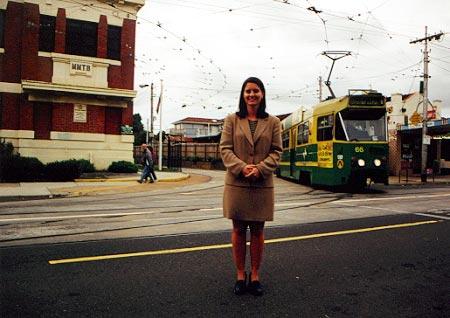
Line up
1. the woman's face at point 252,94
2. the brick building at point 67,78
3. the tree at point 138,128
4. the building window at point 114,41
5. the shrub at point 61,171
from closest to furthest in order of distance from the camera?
the woman's face at point 252,94
the shrub at point 61,171
the brick building at point 67,78
the building window at point 114,41
the tree at point 138,128

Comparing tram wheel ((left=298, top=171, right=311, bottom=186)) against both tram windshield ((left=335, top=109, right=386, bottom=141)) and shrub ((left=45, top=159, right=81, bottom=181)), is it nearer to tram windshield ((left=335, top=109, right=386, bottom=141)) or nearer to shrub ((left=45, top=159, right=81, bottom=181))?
tram windshield ((left=335, top=109, right=386, bottom=141))

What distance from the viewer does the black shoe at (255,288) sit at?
3.89m

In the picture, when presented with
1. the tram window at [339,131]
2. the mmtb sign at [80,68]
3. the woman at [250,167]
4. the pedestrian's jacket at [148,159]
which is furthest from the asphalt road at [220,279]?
the mmtb sign at [80,68]

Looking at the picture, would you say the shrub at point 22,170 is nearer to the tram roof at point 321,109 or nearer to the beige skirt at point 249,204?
the tram roof at point 321,109

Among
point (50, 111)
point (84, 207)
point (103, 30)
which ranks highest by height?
point (103, 30)

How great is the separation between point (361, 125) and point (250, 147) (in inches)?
448

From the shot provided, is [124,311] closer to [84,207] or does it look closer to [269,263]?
[269,263]

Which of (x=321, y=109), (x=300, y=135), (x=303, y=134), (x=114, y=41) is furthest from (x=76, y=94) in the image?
(x=321, y=109)

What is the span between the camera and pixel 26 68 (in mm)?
21781

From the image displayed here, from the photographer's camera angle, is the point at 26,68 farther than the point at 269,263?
Yes

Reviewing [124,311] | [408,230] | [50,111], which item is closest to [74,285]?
[124,311]

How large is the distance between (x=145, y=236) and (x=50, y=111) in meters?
18.3

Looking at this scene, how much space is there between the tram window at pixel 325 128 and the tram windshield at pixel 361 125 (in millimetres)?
298

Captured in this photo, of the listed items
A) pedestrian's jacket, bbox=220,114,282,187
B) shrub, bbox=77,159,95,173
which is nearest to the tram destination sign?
pedestrian's jacket, bbox=220,114,282,187
